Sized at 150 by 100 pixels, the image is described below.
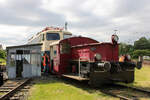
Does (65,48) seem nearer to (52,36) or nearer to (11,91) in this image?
(52,36)

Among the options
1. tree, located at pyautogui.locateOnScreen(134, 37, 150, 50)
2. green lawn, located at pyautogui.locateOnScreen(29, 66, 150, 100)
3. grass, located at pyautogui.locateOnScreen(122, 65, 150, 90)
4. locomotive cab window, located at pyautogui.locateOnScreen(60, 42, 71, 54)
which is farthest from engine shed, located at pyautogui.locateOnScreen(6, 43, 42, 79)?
tree, located at pyautogui.locateOnScreen(134, 37, 150, 50)

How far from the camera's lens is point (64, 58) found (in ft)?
32.9

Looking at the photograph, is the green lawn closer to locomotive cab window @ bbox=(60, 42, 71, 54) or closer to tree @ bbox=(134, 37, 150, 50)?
locomotive cab window @ bbox=(60, 42, 71, 54)

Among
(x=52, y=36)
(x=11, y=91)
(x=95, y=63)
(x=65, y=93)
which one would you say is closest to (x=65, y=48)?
(x=95, y=63)

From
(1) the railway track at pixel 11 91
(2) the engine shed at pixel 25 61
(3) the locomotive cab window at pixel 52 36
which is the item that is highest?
(3) the locomotive cab window at pixel 52 36

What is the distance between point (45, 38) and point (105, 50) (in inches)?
266

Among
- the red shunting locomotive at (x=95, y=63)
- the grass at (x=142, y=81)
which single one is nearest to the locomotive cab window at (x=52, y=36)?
the red shunting locomotive at (x=95, y=63)

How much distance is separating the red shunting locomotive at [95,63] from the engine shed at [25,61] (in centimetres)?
315

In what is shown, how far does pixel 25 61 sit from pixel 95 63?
23.4 feet

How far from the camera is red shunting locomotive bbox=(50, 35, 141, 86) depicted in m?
7.30

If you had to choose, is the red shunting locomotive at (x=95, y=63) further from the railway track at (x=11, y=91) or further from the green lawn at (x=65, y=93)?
the railway track at (x=11, y=91)

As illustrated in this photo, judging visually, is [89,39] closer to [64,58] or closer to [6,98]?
[64,58]

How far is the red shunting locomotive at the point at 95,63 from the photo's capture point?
7.30 meters

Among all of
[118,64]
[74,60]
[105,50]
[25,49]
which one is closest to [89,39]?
[74,60]
